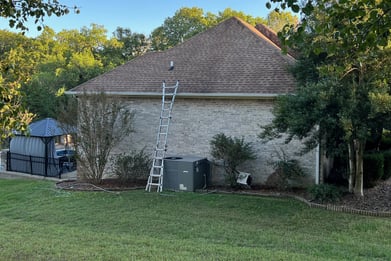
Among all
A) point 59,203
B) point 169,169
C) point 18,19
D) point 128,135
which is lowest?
point 59,203

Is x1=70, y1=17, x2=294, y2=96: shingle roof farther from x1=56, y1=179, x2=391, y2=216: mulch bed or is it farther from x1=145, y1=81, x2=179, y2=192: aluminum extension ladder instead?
x1=56, y1=179, x2=391, y2=216: mulch bed

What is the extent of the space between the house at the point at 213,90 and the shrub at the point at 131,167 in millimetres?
697

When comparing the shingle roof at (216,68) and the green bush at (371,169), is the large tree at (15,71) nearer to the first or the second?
the shingle roof at (216,68)

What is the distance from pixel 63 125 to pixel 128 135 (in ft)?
7.49

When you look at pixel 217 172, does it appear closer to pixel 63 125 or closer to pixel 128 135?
pixel 128 135

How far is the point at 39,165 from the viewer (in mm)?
18453

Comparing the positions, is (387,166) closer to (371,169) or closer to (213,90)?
(371,169)

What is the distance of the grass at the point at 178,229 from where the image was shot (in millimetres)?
5797

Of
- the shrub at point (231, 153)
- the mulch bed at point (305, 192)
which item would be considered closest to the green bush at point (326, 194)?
the mulch bed at point (305, 192)

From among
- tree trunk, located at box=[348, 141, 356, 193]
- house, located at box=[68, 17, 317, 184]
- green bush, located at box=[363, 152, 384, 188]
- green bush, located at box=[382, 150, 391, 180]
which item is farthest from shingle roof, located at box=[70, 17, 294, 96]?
green bush, located at box=[382, 150, 391, 180]

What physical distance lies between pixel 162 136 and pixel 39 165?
757cm

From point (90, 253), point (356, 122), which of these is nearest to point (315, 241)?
point (356, 122)

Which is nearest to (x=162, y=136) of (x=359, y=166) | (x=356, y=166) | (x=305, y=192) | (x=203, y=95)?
(x=203, y=95)

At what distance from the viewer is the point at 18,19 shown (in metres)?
4.40
